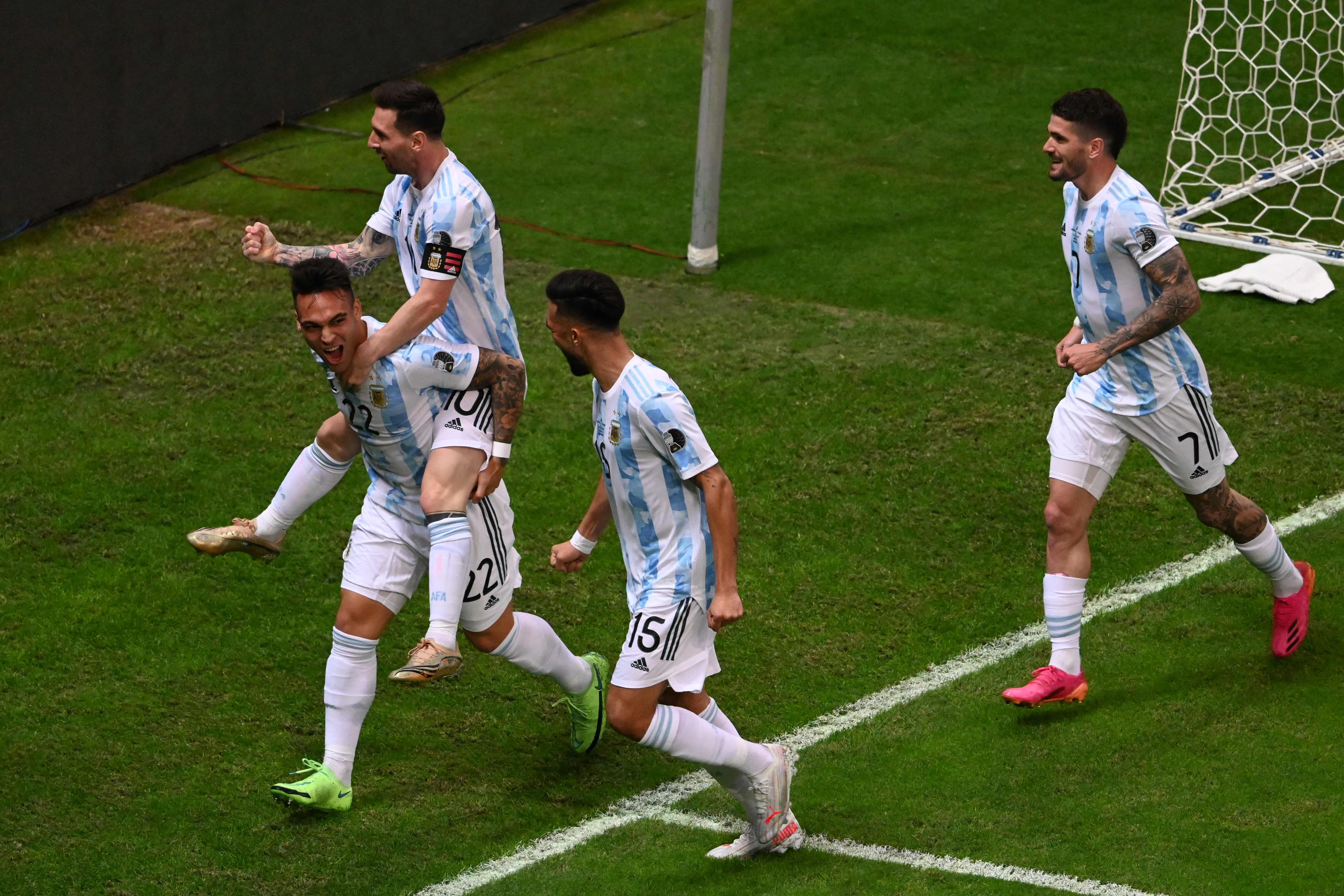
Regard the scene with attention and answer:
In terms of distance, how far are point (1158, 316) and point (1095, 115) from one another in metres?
0.75

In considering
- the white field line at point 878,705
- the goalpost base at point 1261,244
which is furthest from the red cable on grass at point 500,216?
the white field line at point 878,705

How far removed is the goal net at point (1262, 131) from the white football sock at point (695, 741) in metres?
6.78

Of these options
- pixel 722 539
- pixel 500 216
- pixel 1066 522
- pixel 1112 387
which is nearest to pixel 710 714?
pixel 722 539

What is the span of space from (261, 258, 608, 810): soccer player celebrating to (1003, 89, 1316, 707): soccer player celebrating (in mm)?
1909

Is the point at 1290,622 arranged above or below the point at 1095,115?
below

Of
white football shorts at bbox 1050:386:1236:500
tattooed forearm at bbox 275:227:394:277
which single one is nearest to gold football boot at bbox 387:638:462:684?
tattooed forearm at bbox 275:227:394:277

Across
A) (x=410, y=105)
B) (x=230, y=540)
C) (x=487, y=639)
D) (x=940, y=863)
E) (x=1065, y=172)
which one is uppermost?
(x=410, y=105)

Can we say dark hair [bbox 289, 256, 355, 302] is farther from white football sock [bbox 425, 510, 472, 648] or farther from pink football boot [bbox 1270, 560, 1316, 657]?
pink football boot [bbox 1270, 560, 1316, 657]

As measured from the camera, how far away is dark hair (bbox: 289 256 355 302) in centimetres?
498

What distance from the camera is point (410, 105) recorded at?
5.42 metres

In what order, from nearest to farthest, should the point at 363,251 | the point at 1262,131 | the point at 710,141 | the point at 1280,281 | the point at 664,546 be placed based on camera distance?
the point at 664,546, the point at 363,251, the point at 1280,281, the point at 710,141, the point at 1262,131

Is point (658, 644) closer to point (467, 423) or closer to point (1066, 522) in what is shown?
point (467, 423)

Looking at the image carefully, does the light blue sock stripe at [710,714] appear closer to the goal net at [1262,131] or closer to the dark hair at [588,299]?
the dark hair at [588,299]

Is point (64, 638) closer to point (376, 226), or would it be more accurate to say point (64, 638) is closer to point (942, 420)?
point (376, 226)
